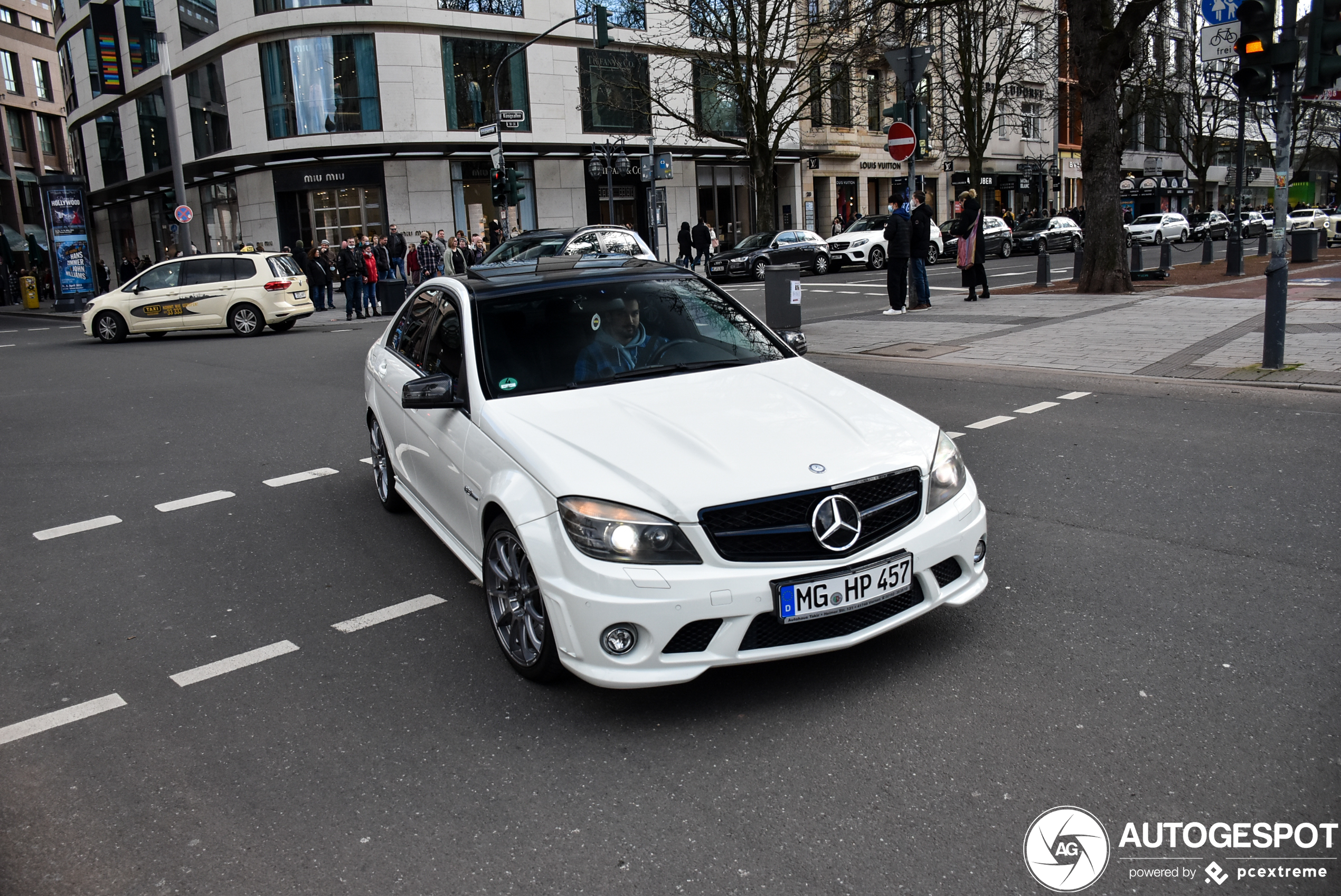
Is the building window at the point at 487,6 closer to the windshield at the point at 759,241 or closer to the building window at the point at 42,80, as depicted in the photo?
the windshield at the point at 759,241

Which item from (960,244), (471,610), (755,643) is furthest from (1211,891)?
(960,244)

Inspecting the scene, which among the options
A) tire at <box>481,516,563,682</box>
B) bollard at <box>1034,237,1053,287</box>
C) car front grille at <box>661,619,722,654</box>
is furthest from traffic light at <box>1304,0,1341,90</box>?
bollard at <box>1034,237,1053,287</box>

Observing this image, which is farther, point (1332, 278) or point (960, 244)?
point (1332, 278)

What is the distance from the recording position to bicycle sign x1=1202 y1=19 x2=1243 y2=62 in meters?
12.7

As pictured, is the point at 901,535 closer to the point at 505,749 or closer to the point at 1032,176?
the point at 505,749

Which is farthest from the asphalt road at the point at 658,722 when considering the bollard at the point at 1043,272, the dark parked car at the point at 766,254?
the dark parked car at the point at 766,254

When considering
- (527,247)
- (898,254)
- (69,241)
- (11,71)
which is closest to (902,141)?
(898,254)

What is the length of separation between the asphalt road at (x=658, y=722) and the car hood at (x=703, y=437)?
786 millimetres

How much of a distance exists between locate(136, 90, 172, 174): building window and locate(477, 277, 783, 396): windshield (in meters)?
46.0

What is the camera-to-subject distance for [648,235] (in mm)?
41031

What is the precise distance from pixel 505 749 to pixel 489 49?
38.1m

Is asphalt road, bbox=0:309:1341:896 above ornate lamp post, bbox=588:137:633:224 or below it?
below

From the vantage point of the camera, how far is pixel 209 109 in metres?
39.2

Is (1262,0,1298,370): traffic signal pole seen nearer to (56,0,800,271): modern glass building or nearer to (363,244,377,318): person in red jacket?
(363,244,377,318): person in red jacket
